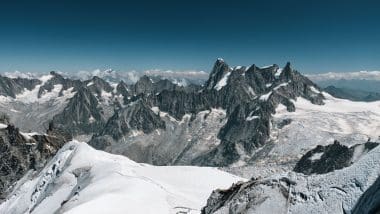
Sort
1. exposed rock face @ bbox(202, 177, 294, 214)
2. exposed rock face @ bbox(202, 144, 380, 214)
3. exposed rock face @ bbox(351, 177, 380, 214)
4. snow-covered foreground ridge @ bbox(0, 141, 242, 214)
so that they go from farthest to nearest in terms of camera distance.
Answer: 1. snow-covered foreground ridge @ bbox(0, 141, 242, 214)
2. exposed rock face @ bbox(202, 177, 294, 214)
3. exposed rock face @ bbox(202, 144, 380, 214)
4. exposed rock face @ bbox(351, 177, 380, 214)

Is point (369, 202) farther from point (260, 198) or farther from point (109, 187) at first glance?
point (109, 187)

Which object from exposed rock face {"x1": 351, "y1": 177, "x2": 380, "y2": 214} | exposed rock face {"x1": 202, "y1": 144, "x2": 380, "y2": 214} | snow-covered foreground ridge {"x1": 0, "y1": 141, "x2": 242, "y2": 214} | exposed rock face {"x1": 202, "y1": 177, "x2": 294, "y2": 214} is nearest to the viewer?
exposed rock face {"x1": 351, "y1": 177, "x2": 380, "y2": 214}

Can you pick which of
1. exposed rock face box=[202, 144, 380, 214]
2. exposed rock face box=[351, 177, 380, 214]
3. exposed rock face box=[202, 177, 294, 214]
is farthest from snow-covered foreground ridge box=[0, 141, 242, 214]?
exposed rock face box=[351, 177, 380, 214]

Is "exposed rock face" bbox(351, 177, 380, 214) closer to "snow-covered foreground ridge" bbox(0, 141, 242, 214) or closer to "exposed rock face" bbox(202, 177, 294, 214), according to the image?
"exposed rock face" bbox(202, 177, 294, 214)

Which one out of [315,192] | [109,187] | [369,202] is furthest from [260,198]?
[109,187]

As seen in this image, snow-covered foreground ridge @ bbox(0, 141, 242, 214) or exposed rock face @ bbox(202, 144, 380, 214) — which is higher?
exposed rock face @ bbox(202, 144, 380, 214)

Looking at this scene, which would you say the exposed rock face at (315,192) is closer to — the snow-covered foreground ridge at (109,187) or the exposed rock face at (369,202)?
the exposed rock face at (369,202)

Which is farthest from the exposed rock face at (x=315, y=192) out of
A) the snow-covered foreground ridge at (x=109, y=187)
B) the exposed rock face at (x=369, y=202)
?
the snow-covered foreground ridge at (x=109, y=187)

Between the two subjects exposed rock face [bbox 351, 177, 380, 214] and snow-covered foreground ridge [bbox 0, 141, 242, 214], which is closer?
exposed rock face [bbox 351, 177, 380, 214]
